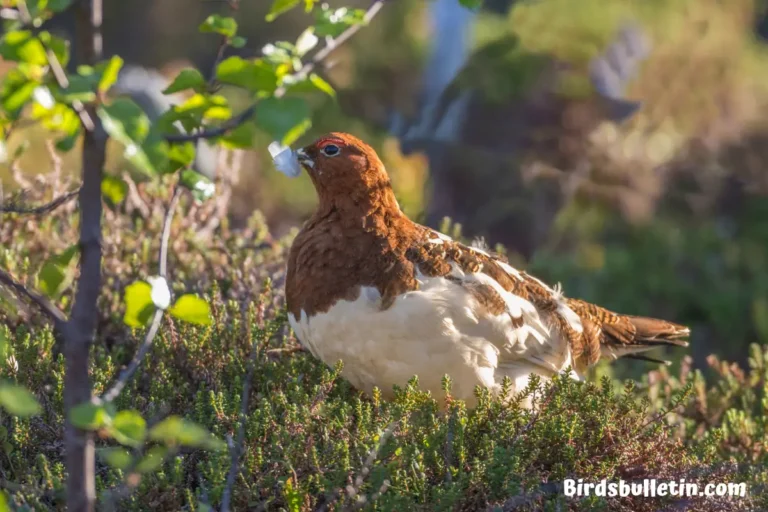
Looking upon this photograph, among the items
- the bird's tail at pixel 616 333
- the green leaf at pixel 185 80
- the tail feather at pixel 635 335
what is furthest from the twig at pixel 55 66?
the tail feather at pixel 635 335

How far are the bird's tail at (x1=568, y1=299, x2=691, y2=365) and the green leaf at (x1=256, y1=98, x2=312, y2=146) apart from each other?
1647 millimetres

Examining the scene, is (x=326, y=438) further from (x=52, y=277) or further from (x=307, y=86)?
(x=307, y=86)

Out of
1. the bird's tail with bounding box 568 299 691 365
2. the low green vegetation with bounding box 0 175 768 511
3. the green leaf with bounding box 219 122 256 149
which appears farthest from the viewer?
the bird's tail with bounding box 568 299 691 365

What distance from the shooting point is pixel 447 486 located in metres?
1.79

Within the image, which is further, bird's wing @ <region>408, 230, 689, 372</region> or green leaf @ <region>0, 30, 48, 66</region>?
bird's wing @ <region>408, 230, 689, 372</region>

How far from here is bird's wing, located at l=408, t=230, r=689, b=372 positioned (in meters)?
2.22

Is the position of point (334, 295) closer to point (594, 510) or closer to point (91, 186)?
point (594, 510)

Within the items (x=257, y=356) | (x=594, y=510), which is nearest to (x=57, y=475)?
(x=257, y=356)

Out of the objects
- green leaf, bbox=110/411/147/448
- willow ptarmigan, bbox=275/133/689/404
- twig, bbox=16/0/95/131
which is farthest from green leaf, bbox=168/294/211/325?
willow ptarmigan, bbox=275/133/689/404

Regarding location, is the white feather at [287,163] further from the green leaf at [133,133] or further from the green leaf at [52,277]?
the green leaf at [133,133]

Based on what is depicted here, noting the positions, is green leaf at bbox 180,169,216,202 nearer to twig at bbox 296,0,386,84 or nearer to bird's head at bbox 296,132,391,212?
twig at bbox 296,0,386,84

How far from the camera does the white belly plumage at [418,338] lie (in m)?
2.10

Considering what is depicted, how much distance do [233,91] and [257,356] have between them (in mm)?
5593

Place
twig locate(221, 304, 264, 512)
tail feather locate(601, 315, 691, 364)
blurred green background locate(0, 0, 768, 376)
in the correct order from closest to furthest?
twig locate(221, 304, 264, 512)
tail feather locate(601, 315, 691, 364)
blurred green background locate(0, 0, 768, 376)
